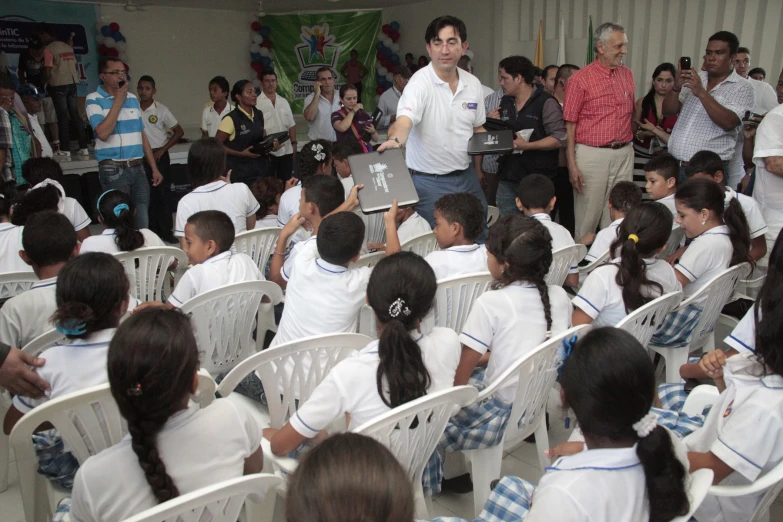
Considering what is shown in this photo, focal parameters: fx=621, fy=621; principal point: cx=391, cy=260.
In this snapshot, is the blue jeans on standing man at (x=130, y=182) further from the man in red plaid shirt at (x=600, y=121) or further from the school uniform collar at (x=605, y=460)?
the school uniform collar at (x=605, y=460)

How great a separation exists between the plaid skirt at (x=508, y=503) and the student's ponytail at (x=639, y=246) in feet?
3.24

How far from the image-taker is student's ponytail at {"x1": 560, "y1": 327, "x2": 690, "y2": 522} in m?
1.11

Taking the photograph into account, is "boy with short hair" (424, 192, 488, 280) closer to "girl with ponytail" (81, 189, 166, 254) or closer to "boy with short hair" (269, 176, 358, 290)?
"boy with short hair" (269, 176, 358, 290)

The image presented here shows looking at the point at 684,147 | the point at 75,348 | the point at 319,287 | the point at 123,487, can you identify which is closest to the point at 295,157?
the point at 684,147

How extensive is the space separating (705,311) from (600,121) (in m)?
2.09

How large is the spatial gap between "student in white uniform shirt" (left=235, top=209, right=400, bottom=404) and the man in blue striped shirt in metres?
2.86

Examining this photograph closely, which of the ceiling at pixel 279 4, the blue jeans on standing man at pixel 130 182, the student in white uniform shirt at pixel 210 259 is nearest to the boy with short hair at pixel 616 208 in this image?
the student in white uniform shirt at pixel 210 259

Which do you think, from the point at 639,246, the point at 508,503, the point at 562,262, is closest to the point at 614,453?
the point at 508,503

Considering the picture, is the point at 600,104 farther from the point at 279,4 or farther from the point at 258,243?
the point at 279,4

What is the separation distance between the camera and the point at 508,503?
1.38 metres

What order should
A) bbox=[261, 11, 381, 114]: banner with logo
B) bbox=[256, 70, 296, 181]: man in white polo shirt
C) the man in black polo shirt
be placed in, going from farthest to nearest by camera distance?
bbox=[261, 11, 381, 114]: banner with logo
bbox=[256, 70, 296, 181]: man in white polo shirt
the man in black polo shirt

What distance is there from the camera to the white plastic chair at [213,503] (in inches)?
38.9

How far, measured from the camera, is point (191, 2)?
9.27 m

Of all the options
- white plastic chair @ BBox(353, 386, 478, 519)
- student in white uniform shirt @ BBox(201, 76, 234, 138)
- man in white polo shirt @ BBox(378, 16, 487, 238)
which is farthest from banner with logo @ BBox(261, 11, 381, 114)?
white plastic chair @ BBox(353, 386, 478, 519)
